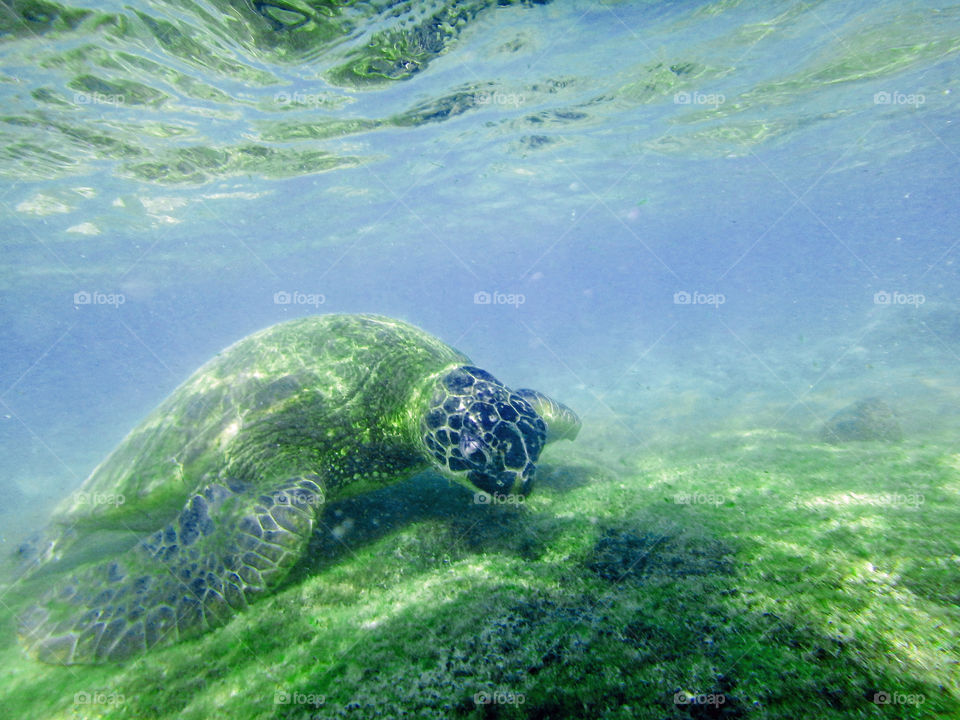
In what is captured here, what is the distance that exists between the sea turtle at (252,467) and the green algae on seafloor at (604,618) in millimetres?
344

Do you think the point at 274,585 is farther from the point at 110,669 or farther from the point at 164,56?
the point at 164,56

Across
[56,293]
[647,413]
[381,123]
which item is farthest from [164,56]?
[56,293]

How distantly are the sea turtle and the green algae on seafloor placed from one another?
0.34 m

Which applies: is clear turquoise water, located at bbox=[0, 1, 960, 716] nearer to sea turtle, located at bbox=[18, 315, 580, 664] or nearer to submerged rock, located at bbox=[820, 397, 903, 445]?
submerged rock, located at bbox=[820, 397, 903, 445]

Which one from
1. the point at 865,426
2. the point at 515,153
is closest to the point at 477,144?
the point at 515,153

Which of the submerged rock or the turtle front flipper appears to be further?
the submerged rock

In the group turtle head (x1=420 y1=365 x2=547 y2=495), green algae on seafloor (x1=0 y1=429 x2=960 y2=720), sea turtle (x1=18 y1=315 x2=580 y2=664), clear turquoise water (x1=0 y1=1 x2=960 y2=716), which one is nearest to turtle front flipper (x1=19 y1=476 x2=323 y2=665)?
sea turtle (x1=18 y1=315 x2=580 y2=664)

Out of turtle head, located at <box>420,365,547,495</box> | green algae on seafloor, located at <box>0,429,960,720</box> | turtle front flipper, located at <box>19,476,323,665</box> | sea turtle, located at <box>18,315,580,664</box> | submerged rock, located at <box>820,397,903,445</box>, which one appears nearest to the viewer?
green algae on seafloor, located at <box>0,429,960,720</box>

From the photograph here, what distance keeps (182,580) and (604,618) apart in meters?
3.86

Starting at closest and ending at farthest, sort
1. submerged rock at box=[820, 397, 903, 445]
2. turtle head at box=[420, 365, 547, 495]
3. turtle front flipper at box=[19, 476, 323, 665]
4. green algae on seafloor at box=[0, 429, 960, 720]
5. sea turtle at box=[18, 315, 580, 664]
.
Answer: green algae on seafloor at box=[0, 429, 960, 720] < turtle front flipper at box=[19, 476, 323, 665] < sea turtle at box=[18, 315, 580, 664] < turtle head at box=[420, 365, 547, 495] < submerged rock at box=[820, 397, 903, 445]

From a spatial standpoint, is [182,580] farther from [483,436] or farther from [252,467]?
[483,436]

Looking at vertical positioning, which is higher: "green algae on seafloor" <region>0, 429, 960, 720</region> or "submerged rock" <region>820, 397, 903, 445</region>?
"green algae on seafloor" <region>0, 429, 960, 720</region>

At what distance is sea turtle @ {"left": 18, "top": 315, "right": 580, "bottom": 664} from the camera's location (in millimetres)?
3951

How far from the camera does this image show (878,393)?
16891 mm
